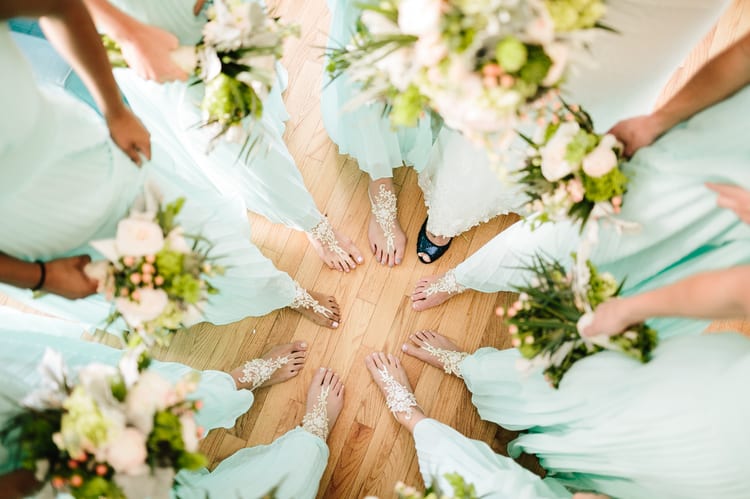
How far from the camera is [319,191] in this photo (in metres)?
2.48

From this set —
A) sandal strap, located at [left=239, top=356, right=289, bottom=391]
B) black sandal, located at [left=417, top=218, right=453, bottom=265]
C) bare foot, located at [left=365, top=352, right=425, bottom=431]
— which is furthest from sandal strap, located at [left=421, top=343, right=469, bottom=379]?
sandal strap, located at [left=239, top=356, right=289, bottom=391]

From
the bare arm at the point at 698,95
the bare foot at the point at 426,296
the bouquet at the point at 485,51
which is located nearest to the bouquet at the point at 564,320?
the bare arm at the point at 698,95

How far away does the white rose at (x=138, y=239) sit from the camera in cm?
126

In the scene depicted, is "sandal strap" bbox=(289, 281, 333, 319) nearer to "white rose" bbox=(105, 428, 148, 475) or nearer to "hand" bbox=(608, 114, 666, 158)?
"white rose" bbox=(105, 428, 148, 475)

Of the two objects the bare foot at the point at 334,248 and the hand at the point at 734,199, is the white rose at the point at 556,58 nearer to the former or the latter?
the hand at the point at 734,199

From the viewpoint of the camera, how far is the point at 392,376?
2283 mm

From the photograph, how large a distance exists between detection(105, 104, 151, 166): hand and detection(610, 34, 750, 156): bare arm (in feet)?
4.42

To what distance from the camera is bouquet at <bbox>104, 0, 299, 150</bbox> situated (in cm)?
134

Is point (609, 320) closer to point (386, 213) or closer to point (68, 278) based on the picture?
point (386, 213)

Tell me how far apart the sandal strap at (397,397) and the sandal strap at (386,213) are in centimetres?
55

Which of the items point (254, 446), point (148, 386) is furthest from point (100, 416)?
point (254, 446)

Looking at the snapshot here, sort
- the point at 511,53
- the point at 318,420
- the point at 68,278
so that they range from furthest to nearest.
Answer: the point at 318,420
the point at 68,278
the point at 511,53

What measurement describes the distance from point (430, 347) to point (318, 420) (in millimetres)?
554

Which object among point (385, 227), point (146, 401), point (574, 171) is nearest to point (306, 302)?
point (385, 227)
